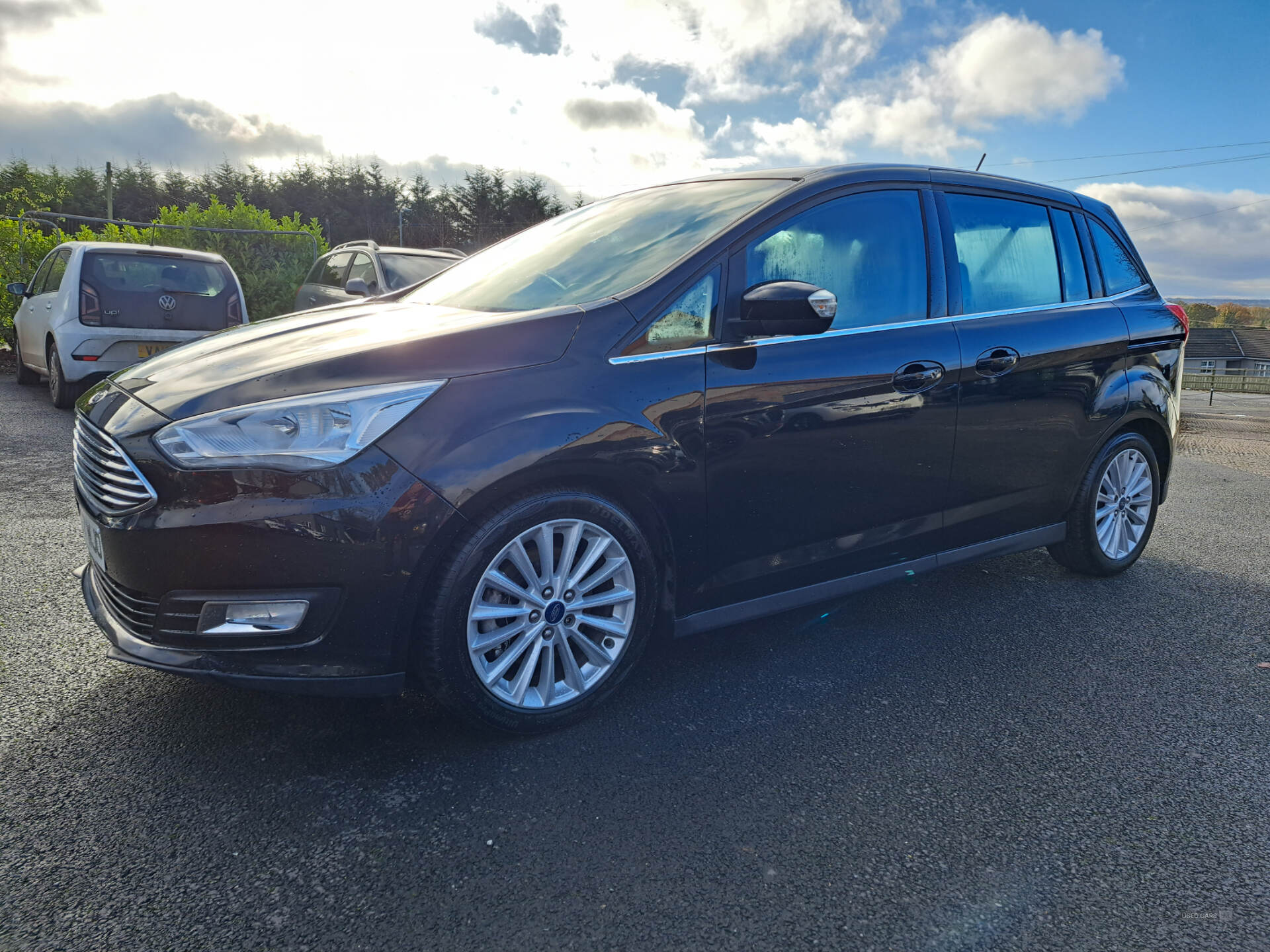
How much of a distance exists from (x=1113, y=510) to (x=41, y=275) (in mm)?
10602

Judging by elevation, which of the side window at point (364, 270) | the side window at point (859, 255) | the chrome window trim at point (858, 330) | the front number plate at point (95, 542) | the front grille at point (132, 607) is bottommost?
the front grille at point (132, 607)

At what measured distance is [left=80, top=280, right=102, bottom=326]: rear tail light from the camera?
27.3ft

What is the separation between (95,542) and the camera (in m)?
2.63

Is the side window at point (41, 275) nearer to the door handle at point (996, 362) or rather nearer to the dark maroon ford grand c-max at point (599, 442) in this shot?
the dark maroon ford grand c-max at point (599, 442)

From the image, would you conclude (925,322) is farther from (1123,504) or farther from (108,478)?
(108,478)

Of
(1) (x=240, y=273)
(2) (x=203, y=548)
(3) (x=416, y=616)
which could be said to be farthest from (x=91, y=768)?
(1) (x=240, y=273)

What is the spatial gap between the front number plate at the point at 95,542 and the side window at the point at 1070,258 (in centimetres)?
390

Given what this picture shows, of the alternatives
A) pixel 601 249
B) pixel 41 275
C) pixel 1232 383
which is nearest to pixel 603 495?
pixel 601 249

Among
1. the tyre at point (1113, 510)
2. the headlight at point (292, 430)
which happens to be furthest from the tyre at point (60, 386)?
the tyre at point (1113, 510)

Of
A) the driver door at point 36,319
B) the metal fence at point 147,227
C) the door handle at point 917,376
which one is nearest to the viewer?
the door handle at point 917,376

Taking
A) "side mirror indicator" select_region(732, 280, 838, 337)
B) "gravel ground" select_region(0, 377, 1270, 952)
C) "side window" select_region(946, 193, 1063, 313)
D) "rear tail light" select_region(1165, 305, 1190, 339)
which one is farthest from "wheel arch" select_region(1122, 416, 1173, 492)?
"side mirror indicator" select_region(732, 280, 838, 337)

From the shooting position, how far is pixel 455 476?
2.41 metres

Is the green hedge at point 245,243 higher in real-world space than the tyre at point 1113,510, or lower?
higher

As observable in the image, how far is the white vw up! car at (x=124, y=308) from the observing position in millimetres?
8375
